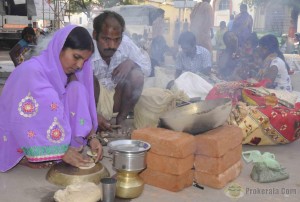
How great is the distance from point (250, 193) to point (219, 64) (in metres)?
4.74

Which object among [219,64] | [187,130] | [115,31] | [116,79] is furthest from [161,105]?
[219,64]

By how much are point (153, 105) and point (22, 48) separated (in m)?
4.78

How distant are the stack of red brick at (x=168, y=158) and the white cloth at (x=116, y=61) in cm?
139

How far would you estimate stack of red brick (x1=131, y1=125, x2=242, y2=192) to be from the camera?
7.57 ft

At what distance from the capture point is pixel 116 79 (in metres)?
3.71

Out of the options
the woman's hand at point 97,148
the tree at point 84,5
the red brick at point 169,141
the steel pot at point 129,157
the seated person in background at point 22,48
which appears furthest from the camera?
the tree at point 84,5

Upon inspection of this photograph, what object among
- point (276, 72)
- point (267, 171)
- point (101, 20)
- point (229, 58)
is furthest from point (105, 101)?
point (229, 58)

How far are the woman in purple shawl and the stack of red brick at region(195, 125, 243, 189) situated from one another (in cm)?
71

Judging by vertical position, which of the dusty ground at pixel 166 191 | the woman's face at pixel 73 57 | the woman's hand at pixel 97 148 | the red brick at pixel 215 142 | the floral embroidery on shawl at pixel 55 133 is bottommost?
the dusty ground at pixel 166 191

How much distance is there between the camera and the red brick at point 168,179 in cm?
234

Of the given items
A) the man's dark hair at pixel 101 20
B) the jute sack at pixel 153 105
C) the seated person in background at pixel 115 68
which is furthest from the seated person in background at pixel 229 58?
the man's dark hair at pixel 101 20

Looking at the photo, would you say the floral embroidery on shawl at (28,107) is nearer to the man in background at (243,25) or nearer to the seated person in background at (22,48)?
the man in background at (243,25)

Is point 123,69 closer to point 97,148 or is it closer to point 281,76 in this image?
point 97,148

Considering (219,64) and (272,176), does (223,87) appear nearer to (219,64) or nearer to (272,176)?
(272,176)
